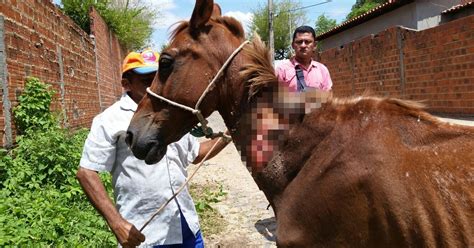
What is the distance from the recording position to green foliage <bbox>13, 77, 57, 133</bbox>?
5648mm

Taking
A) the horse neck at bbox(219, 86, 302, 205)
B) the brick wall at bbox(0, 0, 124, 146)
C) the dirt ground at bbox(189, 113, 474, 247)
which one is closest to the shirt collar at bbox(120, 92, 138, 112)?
the horse neck at bbox(219, 86, 302, 205)

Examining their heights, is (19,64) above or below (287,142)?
A: above

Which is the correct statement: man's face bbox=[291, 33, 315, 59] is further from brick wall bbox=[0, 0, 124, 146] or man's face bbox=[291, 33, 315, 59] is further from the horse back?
Answer: brick wall bbox=[0, 0, 124, 146]

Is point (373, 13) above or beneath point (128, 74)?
above

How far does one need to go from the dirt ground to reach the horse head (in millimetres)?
2795

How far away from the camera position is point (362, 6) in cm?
5522

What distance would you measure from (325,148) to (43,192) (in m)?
3.97

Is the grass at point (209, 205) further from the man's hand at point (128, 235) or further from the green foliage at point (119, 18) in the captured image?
the green foliage at point (119, 18)

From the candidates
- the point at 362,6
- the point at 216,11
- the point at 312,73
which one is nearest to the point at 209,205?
the point at 312,73

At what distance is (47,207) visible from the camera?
4.29m

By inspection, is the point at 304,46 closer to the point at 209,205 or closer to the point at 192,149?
the point at 192,149

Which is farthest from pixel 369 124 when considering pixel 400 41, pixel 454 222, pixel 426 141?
pixel 400 41

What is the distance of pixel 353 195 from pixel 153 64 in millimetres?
1453

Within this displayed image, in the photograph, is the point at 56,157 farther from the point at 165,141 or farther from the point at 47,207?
the point at 165,141
